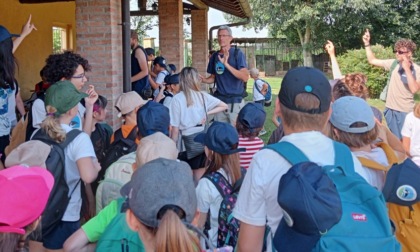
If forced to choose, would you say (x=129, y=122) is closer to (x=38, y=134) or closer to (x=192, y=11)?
(x=38, y=134)

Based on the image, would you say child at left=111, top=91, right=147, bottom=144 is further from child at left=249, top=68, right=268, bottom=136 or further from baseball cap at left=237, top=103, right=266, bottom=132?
child at left=249, top=68, right=268, bottom=136

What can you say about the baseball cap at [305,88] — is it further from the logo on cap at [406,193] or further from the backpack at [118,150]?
the backpack at [118,150]

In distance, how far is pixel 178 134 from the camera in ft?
16.3

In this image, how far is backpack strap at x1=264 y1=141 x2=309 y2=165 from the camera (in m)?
1.92

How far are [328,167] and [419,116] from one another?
3324 millimetres

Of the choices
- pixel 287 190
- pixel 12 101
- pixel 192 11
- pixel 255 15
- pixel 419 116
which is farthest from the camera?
pixel 255 15

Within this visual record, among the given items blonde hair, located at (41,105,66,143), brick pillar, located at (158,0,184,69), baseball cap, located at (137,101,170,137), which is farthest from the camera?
brick pillar, located at (158,0,184,69)

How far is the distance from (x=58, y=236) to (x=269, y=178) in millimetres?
1623

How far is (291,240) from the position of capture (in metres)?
1.72

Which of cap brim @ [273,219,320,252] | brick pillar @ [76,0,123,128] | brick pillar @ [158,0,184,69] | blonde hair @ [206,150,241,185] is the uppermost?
brick pillar @ [158,0,184,69]

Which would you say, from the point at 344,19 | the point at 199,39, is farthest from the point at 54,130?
the point at 344,19

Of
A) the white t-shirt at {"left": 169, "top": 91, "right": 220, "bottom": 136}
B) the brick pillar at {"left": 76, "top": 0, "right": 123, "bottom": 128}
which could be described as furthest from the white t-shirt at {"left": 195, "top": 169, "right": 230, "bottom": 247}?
the brick pillar at {"left": 76, "top": 0, "right": 123, "bottom": 128}

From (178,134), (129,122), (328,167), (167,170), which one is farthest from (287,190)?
(178,134)

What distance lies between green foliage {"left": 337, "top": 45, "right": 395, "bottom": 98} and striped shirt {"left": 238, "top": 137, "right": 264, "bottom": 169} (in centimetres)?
1692
